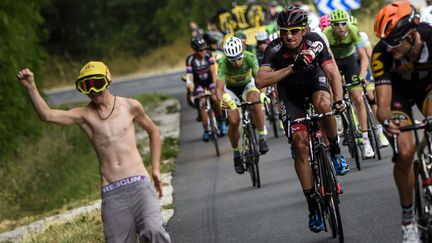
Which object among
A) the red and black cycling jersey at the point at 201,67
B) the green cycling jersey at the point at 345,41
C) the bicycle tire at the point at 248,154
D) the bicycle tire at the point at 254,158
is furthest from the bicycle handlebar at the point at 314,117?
the red and black cycling jersey at the point at 201,67

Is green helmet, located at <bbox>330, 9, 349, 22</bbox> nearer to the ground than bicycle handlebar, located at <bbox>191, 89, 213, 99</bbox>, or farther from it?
farther from it

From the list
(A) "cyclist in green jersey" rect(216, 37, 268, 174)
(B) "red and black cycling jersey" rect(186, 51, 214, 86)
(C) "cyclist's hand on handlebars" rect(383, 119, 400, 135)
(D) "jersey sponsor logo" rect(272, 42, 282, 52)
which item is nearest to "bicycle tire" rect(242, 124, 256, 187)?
(A) "cyclist in green jersey" rect(216, 37, 268, 174)

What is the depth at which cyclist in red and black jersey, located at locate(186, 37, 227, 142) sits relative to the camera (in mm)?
23473

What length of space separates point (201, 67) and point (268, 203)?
368 inches

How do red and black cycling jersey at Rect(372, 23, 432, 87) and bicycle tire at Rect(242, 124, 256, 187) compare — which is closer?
red and black cycling jersey at Rect(372, 23, 432, 87)

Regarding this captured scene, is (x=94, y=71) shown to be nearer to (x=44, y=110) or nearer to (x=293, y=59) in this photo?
(x=44, y=110)

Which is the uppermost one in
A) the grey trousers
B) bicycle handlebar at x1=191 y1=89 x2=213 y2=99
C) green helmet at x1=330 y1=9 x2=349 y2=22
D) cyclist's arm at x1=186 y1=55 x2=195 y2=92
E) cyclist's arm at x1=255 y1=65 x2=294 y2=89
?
green helmet at x1=330 y1=9 x2=349 y2=22

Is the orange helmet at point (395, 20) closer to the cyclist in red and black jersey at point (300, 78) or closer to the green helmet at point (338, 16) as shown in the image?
the cyclist in red and black jersey at point (300, 78)

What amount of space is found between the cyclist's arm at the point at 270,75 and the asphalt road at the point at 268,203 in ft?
Answer: 5.22

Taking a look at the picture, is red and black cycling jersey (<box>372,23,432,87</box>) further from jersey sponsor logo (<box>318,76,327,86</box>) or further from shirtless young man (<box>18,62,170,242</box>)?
jersey sponsor logo (<box>318,76,327,86</box>)

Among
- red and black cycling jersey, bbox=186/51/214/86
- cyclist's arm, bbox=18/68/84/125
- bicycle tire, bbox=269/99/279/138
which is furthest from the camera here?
red and black cycling jersey, bbox=186/51/214/86

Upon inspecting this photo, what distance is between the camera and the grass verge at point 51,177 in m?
19.9

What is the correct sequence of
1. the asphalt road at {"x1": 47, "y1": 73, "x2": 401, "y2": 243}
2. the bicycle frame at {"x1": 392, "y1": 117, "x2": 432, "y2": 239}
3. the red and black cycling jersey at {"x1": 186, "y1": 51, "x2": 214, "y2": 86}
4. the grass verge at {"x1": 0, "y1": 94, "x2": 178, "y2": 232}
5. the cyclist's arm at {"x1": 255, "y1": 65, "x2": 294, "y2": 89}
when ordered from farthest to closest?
the red and black cycling jersey at {"x1": 186, "y1": 51, "x2": 214, "y2": 86}, the grass verge at {"x1": 0, "y1": 94, "x2": 178, "y2": 232}, the asphalt road at {"x1": 47, "y1": 73, "x2": 401, "y2": 243}, the cyclist's arm at {"x1": 255, "y1": 65, "x2": 294, "y2": 89}, the bicycle frame at {"x1": 392, "y1": 117, "x2": 432, "y2": 239}

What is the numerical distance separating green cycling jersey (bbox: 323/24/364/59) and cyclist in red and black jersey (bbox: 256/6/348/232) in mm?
4893
